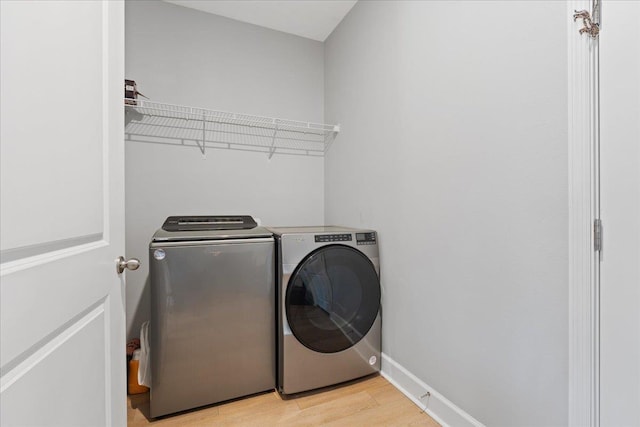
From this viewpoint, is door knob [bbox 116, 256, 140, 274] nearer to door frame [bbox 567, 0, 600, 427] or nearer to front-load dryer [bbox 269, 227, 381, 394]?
front-load dryer [bbox 269, 227, 381, 394]

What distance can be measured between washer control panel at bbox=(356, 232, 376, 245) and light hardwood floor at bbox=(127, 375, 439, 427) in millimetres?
873

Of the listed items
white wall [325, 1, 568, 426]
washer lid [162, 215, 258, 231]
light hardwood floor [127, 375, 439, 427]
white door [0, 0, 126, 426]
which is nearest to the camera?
white door [0, 0, 126, 426]

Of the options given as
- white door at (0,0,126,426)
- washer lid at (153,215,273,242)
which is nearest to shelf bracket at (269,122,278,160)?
washer lid at (153,215,273,242)

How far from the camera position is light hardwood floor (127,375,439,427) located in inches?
57.4

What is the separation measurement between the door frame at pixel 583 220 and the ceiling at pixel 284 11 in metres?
1.70

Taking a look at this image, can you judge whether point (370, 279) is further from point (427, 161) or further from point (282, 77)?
point (282, 77)

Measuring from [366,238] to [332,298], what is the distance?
1.44 feet

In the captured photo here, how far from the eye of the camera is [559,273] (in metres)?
0.97

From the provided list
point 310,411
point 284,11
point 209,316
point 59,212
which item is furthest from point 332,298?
point 284,11

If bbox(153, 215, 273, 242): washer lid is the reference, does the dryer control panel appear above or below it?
below

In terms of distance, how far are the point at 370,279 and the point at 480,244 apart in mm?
753

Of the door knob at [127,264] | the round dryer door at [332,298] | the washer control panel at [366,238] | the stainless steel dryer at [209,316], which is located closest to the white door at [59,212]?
the door knob at [127,264]

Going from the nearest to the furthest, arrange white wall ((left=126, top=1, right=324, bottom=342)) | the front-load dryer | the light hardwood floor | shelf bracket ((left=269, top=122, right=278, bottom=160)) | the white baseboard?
1. the white baseboard
2. the light hardwood floor
3. the front-load dryer
4. white wall ((left=126, top=1, right=324, bottom=342))
5. shelf bracket ((left=269, top=122, right=278, bottom=160))

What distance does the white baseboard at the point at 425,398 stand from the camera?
1.33m
